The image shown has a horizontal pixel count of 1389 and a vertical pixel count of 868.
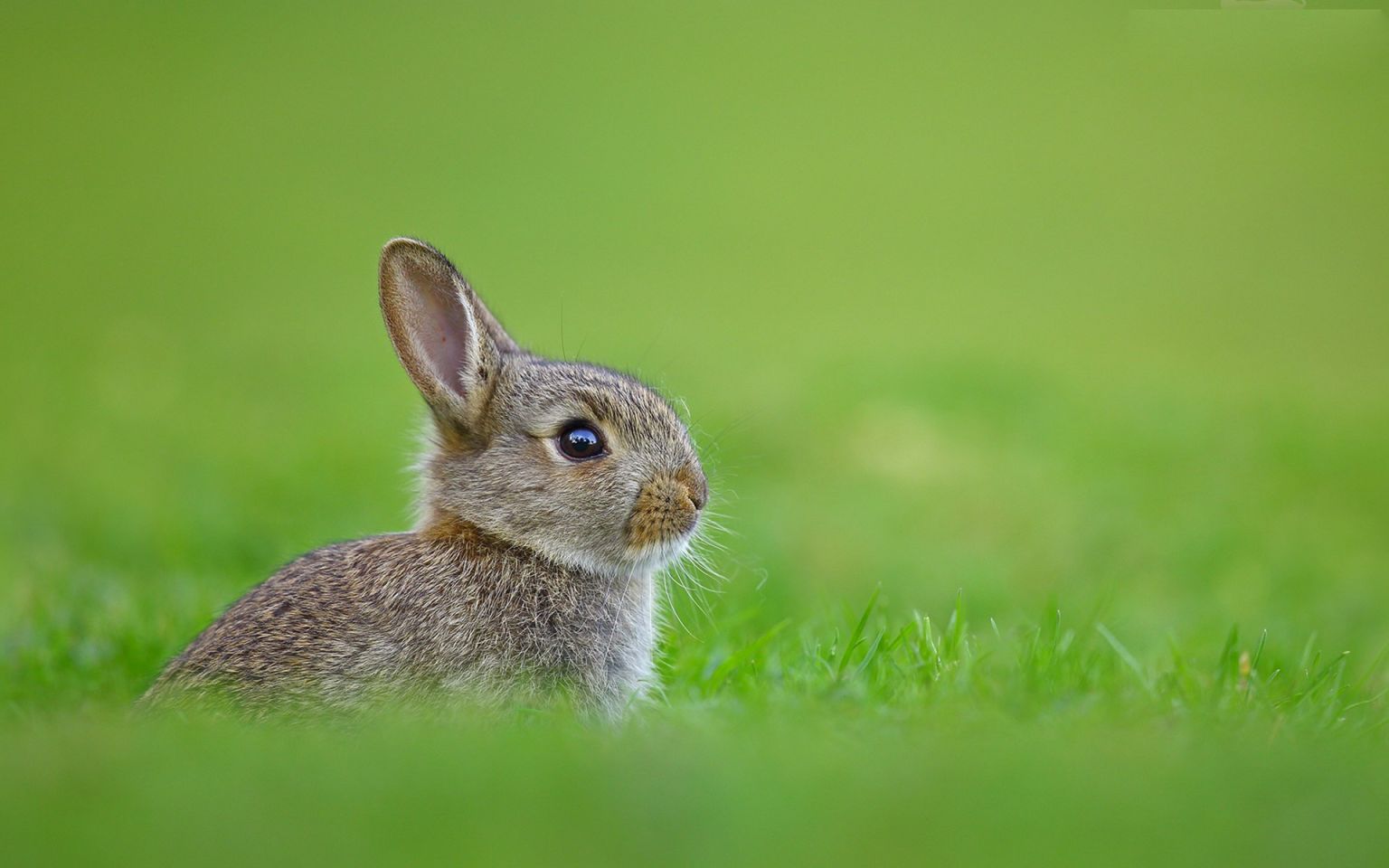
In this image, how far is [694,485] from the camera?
635 centimetres

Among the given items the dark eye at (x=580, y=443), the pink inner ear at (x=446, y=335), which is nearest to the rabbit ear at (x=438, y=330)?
the pink inner ear at (x=446, y=335)

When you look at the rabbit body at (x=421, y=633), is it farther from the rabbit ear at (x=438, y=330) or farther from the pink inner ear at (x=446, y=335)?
the pink inner ear at (x=446, y=335)

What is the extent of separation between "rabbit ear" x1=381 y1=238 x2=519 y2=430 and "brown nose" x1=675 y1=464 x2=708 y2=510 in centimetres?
98

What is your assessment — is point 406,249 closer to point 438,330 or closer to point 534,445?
point 438,330

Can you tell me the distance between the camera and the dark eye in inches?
247

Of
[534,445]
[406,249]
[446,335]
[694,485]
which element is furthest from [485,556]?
[406,249]

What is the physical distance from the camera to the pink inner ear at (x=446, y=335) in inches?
256

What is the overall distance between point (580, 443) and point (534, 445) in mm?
207

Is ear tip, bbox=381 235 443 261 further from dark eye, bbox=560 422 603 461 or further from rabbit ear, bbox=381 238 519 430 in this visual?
dark eye, bbox=560 422 603 461

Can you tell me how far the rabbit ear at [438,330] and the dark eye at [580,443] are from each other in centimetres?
44

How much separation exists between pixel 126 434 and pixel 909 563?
7014 mm

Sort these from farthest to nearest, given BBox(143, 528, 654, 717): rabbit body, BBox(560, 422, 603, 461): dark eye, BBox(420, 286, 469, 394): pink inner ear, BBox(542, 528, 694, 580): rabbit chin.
Result: BBox(420, 286, 469, 394): pink inner ear
BBox(560, 422, 603, 461): dark eye
BBox(542, 528, 694, 580): rabbit chin
BBox(143, 528, 654, 717): rabbit body

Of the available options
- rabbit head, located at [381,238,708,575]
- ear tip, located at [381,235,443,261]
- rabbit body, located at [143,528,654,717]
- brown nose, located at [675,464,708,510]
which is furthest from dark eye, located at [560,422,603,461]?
ear tip, located at [381,235,443,261]

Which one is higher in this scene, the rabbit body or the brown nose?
the brown nose
